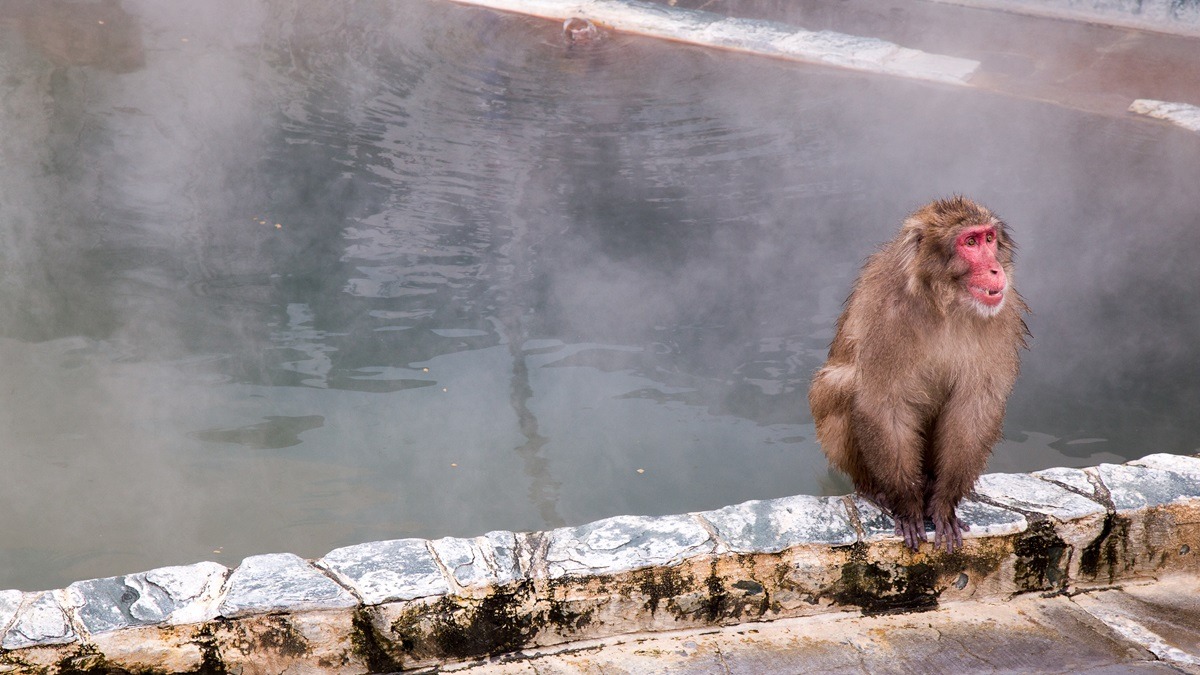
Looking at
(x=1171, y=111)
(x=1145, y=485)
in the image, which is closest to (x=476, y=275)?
(x=1145, y=485)

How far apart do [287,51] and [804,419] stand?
212 inches

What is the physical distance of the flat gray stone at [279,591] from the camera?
7.56 ft

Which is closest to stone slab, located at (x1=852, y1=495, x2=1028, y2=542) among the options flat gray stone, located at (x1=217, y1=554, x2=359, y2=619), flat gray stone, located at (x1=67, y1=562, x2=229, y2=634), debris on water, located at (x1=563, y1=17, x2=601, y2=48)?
flat gray stone, located at (x1=217, y1=554, x2=359, y2=619)

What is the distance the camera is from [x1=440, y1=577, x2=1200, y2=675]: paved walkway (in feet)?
7.98

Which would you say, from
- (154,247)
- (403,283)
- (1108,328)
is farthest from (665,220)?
(154,247)

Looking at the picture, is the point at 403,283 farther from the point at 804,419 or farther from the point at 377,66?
the point at 377,66

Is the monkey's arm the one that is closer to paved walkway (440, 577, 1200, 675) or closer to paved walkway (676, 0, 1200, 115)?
paved walkway (440, 577, 1200, 675)

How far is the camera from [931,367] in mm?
2666

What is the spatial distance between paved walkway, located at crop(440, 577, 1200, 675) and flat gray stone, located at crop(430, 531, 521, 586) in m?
0.21

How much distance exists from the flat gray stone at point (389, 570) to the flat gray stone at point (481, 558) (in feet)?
0.12

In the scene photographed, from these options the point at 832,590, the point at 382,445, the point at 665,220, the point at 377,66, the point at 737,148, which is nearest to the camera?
the point at 832,590

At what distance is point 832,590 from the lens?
262 centimetres

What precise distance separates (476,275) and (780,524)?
9.36 ft

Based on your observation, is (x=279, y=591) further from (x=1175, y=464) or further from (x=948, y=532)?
(x=1175, y=464)
